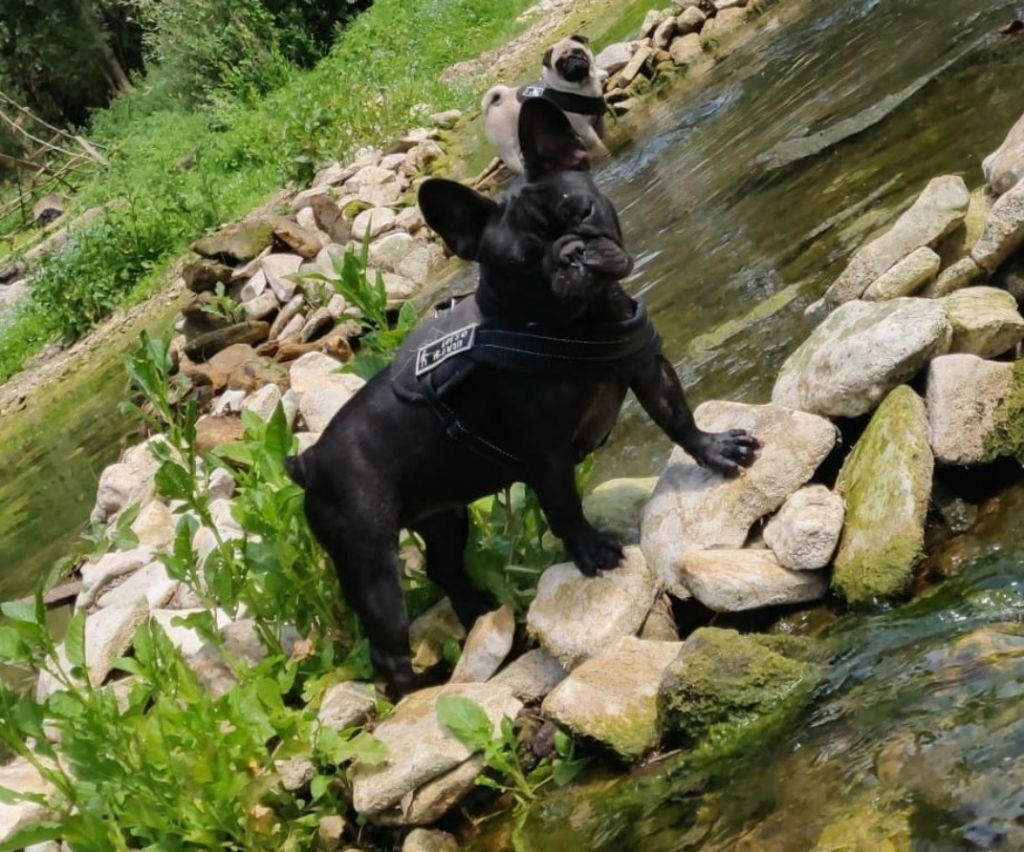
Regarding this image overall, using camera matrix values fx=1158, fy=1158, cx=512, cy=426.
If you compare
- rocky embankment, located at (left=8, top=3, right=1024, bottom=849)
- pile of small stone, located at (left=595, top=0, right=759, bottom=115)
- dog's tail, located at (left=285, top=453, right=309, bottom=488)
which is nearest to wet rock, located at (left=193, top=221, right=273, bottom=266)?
pile of small stone, located at (left=595, top=0, right=759, bottom=115)

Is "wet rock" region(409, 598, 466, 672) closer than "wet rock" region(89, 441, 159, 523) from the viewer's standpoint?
Yes

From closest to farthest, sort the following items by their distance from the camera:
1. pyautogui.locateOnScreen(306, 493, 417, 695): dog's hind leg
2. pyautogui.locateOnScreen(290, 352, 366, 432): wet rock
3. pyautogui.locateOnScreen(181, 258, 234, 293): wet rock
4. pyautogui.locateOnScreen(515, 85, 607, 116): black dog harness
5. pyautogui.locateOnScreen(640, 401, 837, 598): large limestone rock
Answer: pyautogui.locateOnScreen(640, 401, 837, 598): large limestone rock < pyautogui.locateOnScreen(306, 493, 417, 695): dog's hind leg < pyautogui.locateOnScreen(515, 85, 607, 116): black dog harness < pyautogui.locateOnScreen(290, 352, 366, 432): wet rock < pyautogui.locateOnScreen(181, 258, 234, 293): wet rock

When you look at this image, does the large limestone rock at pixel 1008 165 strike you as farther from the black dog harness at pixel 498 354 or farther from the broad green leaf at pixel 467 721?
the broad green leaf at pixel 467 721

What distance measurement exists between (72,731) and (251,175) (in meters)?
16.8

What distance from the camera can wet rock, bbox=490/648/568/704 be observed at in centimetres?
375

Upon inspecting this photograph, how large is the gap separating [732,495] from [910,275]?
1.31 metres

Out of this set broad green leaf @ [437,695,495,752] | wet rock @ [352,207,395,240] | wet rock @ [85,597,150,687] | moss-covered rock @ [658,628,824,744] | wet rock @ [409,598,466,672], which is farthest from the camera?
wet rock @ [352,207,395,240]

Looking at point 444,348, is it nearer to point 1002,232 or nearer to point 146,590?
point 1002,232

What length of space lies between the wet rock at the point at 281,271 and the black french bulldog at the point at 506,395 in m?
7.65

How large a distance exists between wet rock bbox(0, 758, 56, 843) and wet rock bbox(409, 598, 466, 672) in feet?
4.42

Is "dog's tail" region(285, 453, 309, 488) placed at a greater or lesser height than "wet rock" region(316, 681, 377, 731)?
greater

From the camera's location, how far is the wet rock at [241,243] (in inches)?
509

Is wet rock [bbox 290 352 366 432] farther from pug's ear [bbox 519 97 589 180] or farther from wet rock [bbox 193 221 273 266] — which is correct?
wet rock [bbox 193 221 273 266]

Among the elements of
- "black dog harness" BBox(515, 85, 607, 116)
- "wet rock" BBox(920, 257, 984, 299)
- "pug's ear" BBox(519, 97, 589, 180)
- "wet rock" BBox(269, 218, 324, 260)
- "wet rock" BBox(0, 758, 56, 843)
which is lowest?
"wet rock" BBox(920, 257, 984, 299)
